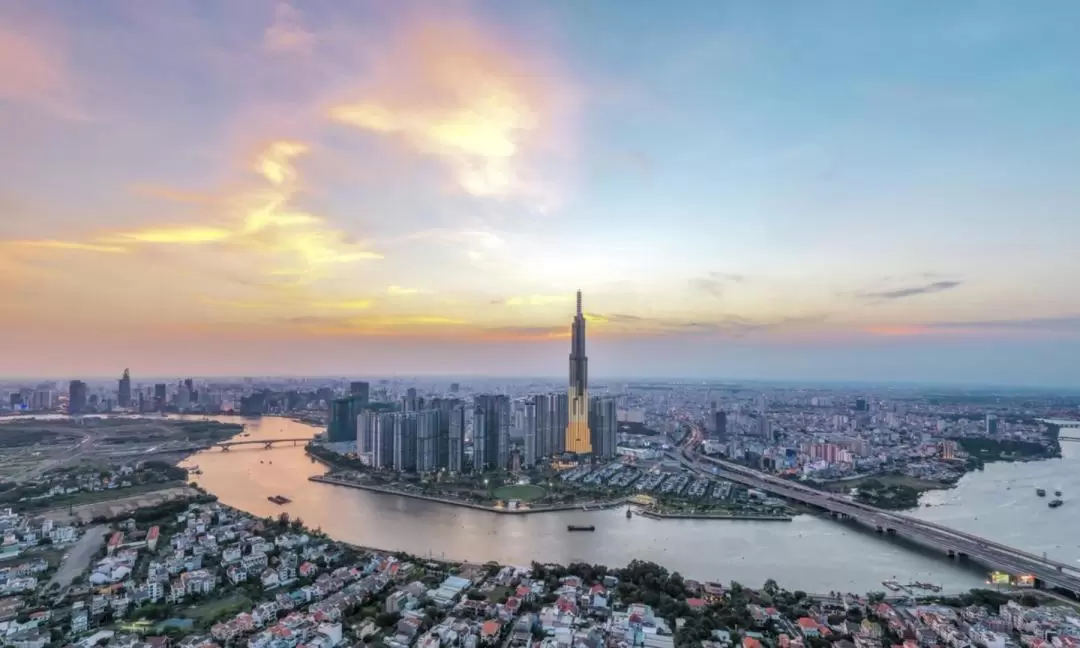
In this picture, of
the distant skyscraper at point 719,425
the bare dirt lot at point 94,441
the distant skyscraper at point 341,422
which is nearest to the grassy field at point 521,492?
the distant skyscraper at point 341,422

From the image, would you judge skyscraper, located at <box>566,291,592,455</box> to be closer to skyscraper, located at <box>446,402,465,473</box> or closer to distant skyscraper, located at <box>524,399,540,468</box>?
distant skyscraper, located at <box>524,399,540,468</box>

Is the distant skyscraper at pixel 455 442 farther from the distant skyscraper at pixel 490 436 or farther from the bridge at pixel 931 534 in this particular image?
the bridge at pixel 931 534

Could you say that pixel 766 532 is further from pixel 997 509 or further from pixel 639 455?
pixel 639 455

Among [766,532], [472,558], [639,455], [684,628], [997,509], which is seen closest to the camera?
[684,628]

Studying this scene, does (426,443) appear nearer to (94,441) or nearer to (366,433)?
(366,433)

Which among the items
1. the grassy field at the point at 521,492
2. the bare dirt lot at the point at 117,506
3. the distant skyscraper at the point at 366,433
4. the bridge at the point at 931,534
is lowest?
the bridge at the point at 931,534

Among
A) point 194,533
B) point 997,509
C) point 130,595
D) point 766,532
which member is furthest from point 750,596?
point 997,509
